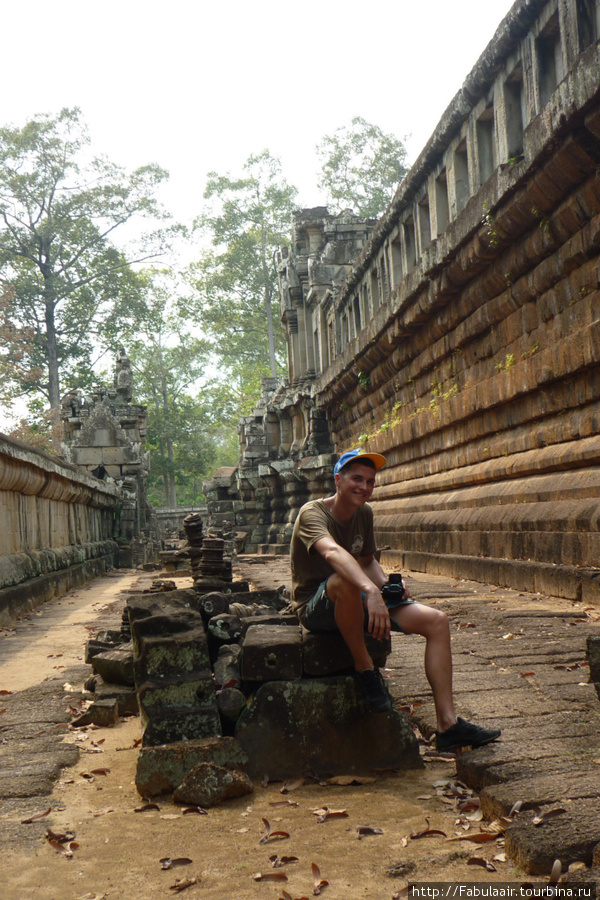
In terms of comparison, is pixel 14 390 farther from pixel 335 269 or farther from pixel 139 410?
pixel 335 269

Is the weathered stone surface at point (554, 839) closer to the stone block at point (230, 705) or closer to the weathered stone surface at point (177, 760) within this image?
the weathered stone surface at point (177, 760)

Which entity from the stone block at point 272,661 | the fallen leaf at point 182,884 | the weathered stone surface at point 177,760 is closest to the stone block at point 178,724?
the weathered stone surface at point 177,760

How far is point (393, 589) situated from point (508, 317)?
5.37 metres

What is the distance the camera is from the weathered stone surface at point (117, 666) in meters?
4.54

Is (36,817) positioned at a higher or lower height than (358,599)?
lower

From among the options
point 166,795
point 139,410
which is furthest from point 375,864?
point 139,410

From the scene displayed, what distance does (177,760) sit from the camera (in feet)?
10.3

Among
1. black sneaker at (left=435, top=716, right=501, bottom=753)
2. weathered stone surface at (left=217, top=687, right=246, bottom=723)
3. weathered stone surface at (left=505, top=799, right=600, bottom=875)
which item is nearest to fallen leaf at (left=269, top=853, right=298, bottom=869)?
weathered stone surface at (left=505, top=799, right=600, bottom=875)

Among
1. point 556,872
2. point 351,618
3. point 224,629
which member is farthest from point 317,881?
point 224,629

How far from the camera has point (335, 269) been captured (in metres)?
21.3

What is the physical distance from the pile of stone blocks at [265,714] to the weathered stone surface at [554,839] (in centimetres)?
107

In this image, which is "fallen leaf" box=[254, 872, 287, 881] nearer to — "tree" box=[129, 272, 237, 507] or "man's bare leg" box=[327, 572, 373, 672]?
"man's bare leg" box=[327, 572, 373, 672]

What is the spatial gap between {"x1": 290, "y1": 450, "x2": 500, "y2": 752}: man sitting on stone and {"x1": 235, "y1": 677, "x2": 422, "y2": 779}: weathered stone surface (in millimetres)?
99

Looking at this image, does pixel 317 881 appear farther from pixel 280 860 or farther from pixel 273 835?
pixel 273 835
